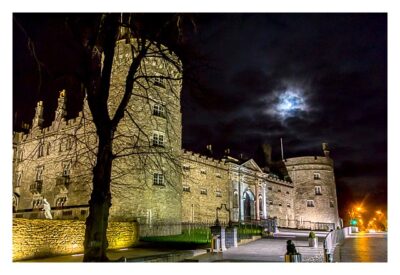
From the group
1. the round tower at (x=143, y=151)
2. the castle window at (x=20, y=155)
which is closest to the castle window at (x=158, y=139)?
the round tower at (x=143, y=151)

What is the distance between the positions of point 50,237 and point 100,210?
3806mm

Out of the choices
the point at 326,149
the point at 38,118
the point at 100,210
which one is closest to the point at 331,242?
the point at 100,210

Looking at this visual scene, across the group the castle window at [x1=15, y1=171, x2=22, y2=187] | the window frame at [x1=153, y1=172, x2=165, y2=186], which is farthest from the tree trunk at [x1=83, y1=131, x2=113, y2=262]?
the castle window at [x1=15, y1=171, x2=22, y2=187]

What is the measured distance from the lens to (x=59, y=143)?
14781 millimetres

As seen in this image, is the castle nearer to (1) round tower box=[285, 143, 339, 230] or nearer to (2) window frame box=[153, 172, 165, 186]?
(2) window frame box=[153, 172, 165, 186]

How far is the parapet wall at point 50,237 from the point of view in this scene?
8.05 metres

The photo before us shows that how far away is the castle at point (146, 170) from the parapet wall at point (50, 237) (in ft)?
3.19

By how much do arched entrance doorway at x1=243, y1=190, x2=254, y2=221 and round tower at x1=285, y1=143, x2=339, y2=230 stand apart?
6.26 m

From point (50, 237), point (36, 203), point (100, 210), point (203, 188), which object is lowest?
point (50, 237)

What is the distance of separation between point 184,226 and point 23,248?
6.55 metres

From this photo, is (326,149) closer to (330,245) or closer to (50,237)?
(330,245)

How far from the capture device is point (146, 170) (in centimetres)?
1174
